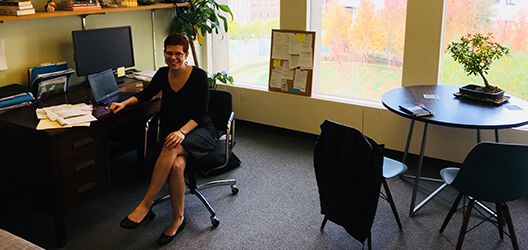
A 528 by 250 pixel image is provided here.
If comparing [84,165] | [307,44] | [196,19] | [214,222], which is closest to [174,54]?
[84,165]

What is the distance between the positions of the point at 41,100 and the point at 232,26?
2196 millimetres

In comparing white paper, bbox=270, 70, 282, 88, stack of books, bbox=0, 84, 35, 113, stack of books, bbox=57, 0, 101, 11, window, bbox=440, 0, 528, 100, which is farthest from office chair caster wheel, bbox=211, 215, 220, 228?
window, bbox=440, 0, 528, 100

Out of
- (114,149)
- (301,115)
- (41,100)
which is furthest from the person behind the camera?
(301,115)

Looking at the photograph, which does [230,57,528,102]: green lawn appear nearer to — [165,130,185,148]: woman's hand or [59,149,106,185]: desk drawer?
[165,130,185,148]: woman's hand

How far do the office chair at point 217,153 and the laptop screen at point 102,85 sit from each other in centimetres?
42

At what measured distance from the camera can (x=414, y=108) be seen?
303 cm

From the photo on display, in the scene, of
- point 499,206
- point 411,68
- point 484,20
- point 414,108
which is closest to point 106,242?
point 414,108

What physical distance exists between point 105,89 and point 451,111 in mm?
2217

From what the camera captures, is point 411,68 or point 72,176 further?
point 411,68

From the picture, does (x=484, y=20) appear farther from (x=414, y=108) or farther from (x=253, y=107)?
(x=253, y=107)

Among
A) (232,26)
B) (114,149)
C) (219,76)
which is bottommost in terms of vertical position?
(114,149)

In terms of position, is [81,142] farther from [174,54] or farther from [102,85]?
[174,54]

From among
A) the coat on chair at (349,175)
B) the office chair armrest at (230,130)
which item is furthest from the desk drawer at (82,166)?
the coat on chair at (349,175)

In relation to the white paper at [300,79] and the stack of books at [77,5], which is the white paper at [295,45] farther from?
the stack of books at [77,5]
